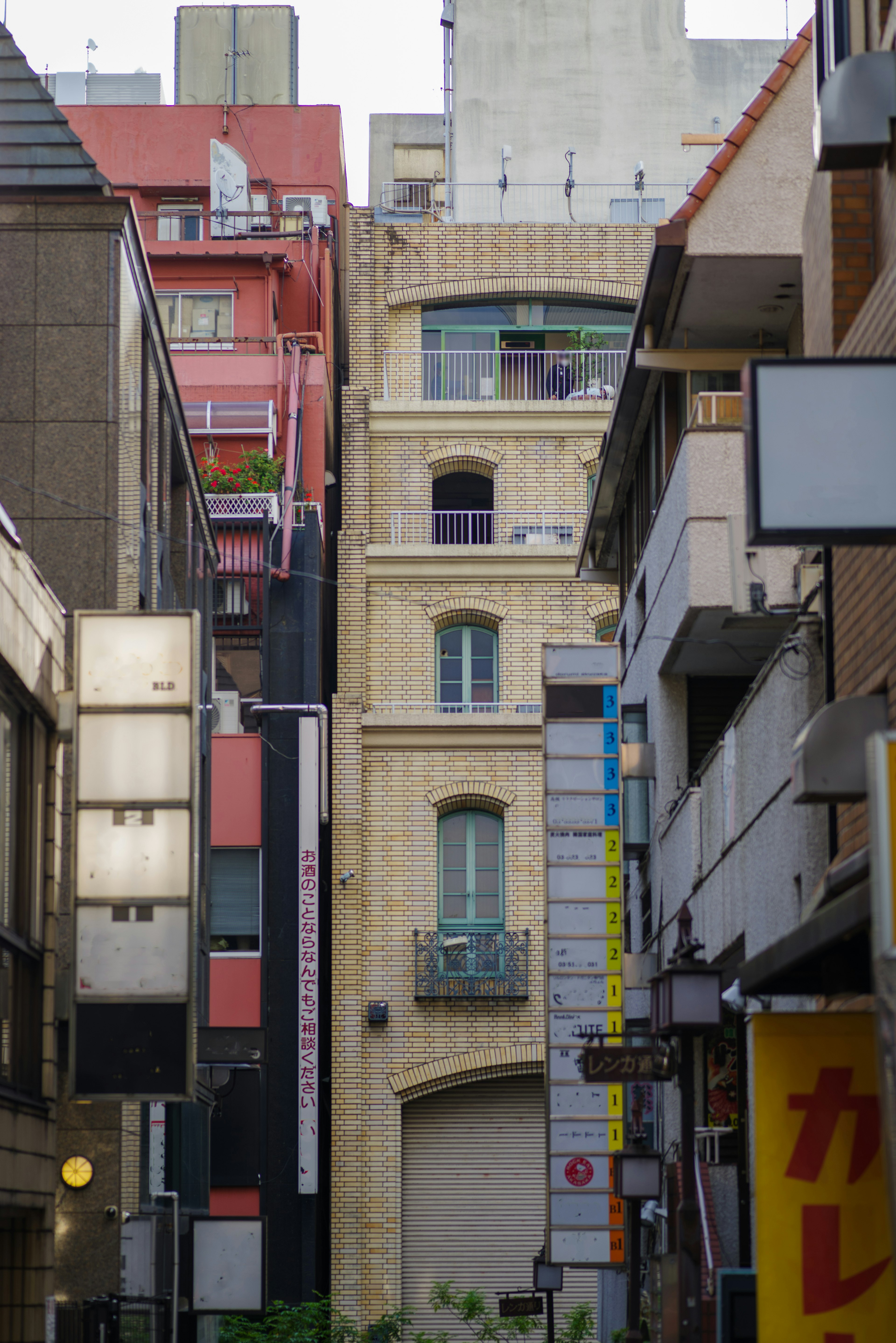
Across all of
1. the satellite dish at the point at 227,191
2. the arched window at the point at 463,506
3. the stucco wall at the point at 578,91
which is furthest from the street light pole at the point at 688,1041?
the stucco wall at the point at 578,91

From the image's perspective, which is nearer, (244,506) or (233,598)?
(244,506)

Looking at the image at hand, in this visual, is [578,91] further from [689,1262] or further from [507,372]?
[689,1262]

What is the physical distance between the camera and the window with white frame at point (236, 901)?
110 ft

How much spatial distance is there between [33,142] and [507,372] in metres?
22.4

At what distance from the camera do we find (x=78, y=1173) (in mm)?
15984

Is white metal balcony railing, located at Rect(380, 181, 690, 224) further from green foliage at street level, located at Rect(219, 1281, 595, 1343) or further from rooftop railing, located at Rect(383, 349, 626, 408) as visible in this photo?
green foliage at street level, located at Rect(219, 1281, 595, 1343)

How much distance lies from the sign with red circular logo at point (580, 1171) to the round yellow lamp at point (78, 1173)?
784 centimetres

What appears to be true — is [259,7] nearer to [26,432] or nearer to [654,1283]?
[26,432]

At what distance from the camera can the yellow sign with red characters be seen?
838 centimetres

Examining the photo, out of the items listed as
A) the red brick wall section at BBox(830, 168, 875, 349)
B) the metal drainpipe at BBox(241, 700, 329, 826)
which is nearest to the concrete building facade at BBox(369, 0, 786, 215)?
the metal drainpipe at BBox(241, 700, 329, 826)

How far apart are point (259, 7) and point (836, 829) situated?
1636 inches

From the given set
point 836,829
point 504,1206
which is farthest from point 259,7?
point 836,829

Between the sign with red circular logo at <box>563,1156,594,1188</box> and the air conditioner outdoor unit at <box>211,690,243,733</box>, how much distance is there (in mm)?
14128

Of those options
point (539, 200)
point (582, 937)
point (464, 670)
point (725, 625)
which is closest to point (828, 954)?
point (725, 625)
